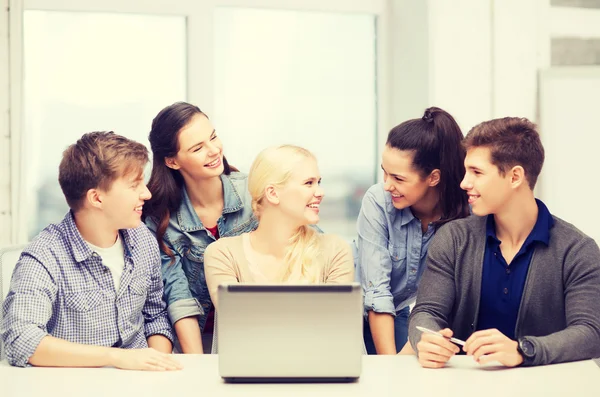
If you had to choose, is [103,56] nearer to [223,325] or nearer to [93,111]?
[93,111]

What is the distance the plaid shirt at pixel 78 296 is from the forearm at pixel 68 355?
0.07ft

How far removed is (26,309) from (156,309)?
0.48m

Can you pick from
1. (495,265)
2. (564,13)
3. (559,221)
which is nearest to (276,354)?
(495,265)

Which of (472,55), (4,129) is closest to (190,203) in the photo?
(4,129)

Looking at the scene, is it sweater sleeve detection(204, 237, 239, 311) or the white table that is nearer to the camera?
the white table

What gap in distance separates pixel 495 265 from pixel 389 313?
493 millimetres

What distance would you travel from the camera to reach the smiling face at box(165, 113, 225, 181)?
2.55 metres

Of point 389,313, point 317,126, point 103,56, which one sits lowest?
point 389,313

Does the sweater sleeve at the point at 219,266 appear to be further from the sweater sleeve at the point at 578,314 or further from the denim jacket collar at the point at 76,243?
the sweater sleeve at the point at 578,314

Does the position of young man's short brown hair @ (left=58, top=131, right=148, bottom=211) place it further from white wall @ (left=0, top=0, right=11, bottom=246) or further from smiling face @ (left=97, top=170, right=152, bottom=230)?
white wall @ (left=0, top=0, right=11, bottom=246)

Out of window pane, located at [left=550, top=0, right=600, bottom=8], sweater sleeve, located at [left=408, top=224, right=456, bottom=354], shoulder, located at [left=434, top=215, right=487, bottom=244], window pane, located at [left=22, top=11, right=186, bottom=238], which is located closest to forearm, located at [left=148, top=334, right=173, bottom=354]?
sweater sleeve, located at [left=408, top=224, right=456, bottom=354]

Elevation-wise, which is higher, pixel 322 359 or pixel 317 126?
pixel 317 126

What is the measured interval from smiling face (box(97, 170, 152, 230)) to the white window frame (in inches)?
54.4

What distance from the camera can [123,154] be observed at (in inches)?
87.0
